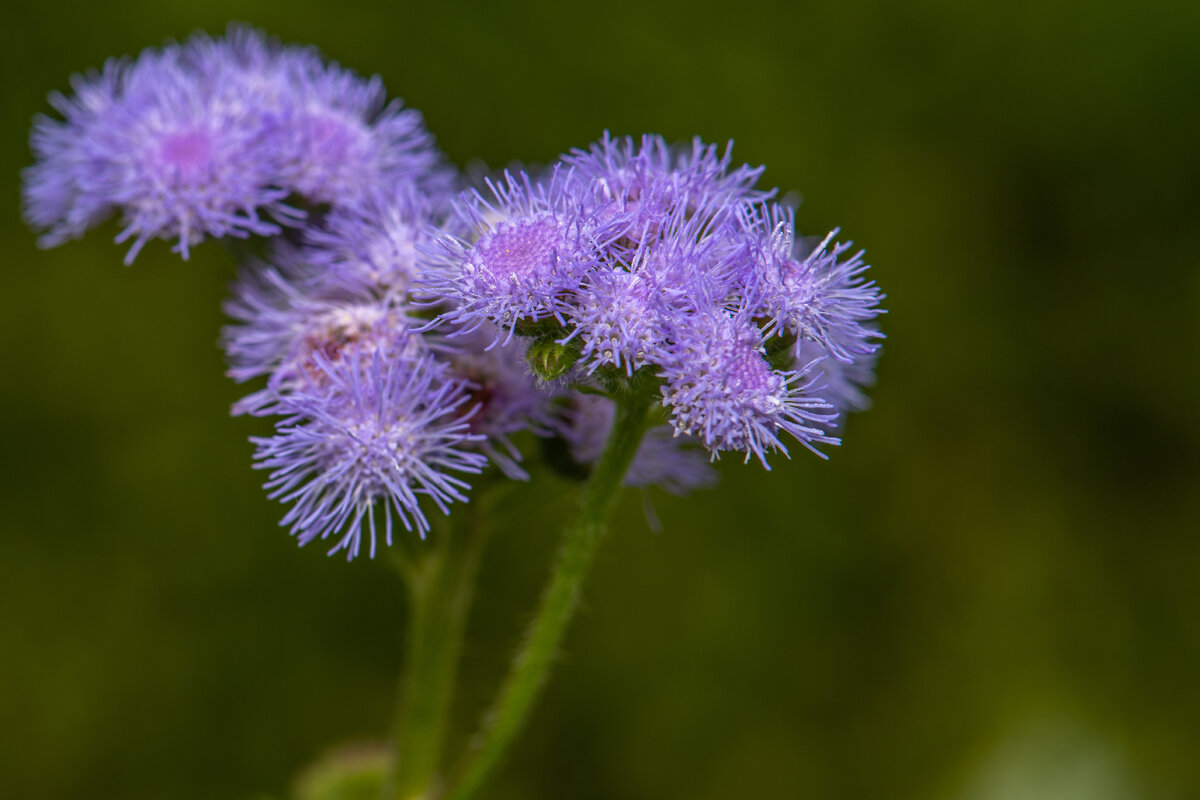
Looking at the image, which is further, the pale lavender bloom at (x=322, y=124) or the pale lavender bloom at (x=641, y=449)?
the pale lavender bloom at (x=322, y=124)

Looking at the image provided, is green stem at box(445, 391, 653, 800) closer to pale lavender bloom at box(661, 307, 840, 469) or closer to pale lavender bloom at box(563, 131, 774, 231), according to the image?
pale lavender bloom at box(661, 307, 840, 469)

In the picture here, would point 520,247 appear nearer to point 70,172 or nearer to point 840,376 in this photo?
point 840,376

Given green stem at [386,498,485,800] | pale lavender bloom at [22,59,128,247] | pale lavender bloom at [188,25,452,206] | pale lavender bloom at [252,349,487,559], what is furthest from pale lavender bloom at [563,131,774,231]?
pale lavender bloom at [22,59,128,247]

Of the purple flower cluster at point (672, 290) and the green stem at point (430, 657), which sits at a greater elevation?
the purple flower cluster at point (672, 290)

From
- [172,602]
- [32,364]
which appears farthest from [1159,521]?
[32,364]

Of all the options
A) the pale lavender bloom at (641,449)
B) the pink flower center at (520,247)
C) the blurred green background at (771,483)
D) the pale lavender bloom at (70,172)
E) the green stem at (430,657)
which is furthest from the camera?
the blurred green background at (771,483)

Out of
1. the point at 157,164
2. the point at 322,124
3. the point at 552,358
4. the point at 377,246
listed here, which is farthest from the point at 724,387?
the point at 157,164

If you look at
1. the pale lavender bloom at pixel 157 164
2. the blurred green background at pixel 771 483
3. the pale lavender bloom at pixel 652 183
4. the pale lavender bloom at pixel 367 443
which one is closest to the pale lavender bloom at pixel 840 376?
the pale lavender bloom at pixel 652 183

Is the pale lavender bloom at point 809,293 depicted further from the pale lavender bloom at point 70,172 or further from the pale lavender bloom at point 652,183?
the pale lavender bloom at point 70,172
